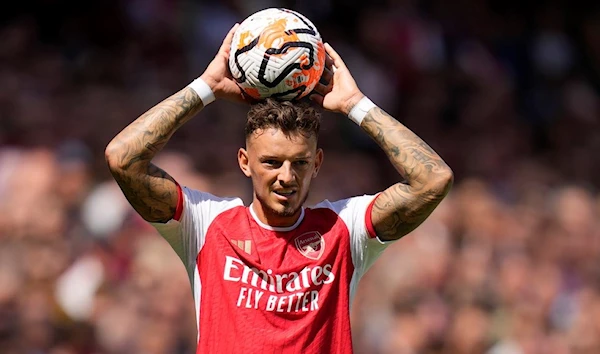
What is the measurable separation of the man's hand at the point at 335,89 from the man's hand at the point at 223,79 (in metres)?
0.38

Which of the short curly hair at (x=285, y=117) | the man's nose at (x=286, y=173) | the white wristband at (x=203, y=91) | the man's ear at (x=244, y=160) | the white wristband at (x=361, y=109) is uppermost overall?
the white wristband at (x=203, y=91)

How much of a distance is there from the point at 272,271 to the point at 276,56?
1.01 metres

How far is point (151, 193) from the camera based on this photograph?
544 cm

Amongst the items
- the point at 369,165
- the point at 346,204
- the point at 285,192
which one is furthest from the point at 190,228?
the point at 369,165

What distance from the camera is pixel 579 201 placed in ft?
40.8

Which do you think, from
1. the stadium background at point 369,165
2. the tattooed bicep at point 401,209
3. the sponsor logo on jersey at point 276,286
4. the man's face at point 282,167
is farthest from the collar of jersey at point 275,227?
the stadium background at point 369,165

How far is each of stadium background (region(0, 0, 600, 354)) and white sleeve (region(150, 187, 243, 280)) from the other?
3.41 meters

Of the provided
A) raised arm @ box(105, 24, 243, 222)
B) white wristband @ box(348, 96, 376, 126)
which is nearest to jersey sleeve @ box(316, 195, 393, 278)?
white wristband @ box(348, 96, 376, 126)

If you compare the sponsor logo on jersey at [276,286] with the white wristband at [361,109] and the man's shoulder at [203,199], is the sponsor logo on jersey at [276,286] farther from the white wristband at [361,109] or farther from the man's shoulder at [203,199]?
the white wristband at [361,109]

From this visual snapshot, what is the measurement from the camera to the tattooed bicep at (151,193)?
5434 millimetres

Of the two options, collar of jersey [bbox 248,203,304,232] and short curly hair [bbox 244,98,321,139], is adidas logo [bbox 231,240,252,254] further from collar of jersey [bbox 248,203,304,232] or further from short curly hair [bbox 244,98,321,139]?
short curly hair [bbox 244,98,321,139]

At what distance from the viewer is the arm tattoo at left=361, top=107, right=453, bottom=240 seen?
5.50 meters

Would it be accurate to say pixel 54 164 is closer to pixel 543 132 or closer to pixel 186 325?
pixel 186 325

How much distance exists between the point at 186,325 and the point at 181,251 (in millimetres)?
3516
